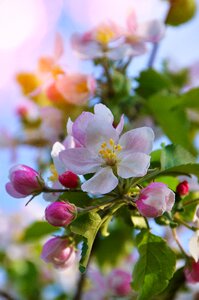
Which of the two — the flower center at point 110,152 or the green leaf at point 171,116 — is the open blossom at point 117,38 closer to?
the green leaf at point 171,116

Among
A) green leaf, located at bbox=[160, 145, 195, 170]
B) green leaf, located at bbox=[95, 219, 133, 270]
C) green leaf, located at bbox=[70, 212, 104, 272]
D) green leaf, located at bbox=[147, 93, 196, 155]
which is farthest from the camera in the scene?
green leaf, located at bbox=[95, 219, 133, 270]

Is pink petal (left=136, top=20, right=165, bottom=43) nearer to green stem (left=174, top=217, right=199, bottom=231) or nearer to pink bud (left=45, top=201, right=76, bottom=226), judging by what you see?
green stem (left=174, top=217, right=199, bottom=231)

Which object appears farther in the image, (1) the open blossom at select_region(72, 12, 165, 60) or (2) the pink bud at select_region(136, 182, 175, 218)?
(1) the open blossom at select_region(72, 12, 165, 60)

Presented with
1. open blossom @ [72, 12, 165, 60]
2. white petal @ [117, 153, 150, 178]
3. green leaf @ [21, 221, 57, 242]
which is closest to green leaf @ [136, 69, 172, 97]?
open blossom @ [72, 12, 165, 60]

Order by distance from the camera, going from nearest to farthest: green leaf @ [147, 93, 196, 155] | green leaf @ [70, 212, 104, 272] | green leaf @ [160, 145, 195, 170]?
1. green leaf @ [70, 212, 104, 272]
2. green leaf @ [160, 145, 195, 170]
3. green leaf @ [147, 93, 196, 155]

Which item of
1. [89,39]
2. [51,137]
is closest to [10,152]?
[51,137]

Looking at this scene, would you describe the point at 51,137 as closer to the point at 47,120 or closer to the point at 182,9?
the point at 47,120

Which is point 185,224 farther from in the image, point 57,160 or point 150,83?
point 150,83
